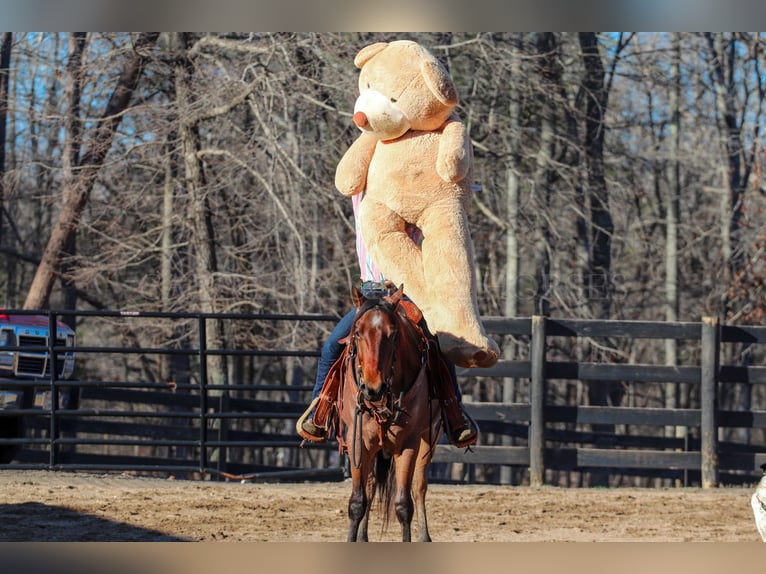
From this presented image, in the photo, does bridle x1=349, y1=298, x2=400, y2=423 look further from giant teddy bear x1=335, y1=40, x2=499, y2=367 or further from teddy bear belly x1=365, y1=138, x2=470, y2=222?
teddy bear belly x1=365, y1=138, x2=470, y2=222

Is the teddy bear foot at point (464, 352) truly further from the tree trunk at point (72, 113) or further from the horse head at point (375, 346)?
the tree trunk at point (72, 113)

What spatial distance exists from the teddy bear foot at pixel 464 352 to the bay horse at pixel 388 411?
0.30 m

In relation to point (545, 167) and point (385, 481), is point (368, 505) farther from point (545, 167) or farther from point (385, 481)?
point (545, 167)

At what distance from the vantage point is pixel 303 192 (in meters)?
14.7

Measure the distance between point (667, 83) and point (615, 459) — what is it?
765 centimetres

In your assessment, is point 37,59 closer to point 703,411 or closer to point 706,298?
point 703,411

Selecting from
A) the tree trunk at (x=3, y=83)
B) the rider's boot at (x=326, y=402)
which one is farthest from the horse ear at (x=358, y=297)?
the tree trunk at (x=3, y=83)

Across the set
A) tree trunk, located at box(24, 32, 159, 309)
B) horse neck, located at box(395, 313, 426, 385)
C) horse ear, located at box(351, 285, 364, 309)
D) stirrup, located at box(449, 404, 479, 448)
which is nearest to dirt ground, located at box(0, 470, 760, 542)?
stirrup, located at box(449, 404, 479, 448)

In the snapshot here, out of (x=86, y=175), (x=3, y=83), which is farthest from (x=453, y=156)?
(x=3, y=83)

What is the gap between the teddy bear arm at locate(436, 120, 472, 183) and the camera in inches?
279

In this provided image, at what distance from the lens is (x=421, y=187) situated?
23.6 ft

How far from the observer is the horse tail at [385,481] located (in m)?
6.70

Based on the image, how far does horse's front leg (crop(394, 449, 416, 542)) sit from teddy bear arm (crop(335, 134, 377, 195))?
1957mm
